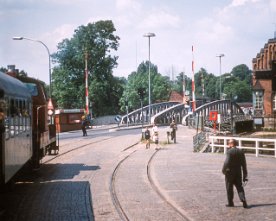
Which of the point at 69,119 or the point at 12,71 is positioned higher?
the point at 12,71

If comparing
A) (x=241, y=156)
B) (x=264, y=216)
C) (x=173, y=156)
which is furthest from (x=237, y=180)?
(x=173, y=156)

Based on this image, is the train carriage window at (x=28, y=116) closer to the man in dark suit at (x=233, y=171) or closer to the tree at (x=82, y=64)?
the man in dark suit at (x=233, y=171)

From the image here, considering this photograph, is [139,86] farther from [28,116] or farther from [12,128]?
[12,128]

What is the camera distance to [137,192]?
12961 mm

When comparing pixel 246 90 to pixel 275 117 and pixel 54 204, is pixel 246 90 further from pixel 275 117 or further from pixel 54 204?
pixel 54 204

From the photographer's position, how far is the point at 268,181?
49.1 ft

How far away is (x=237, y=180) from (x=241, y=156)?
23.1 inches

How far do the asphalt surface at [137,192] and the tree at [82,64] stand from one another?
44.2 meters

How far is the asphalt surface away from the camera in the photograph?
10148 mm

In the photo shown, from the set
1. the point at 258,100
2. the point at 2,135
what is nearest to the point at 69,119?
the point at 258,100

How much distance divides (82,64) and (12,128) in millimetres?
55548

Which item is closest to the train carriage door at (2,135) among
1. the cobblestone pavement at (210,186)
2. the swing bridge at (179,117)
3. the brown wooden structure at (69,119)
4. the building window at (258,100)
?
the cobblestone pavement at (210,186)

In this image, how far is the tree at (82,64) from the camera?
65312 millimetres

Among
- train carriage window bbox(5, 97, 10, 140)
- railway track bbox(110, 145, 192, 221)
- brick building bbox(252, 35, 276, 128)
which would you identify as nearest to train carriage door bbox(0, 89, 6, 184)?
train carriage window bbox(5, 97, 10, 140)
